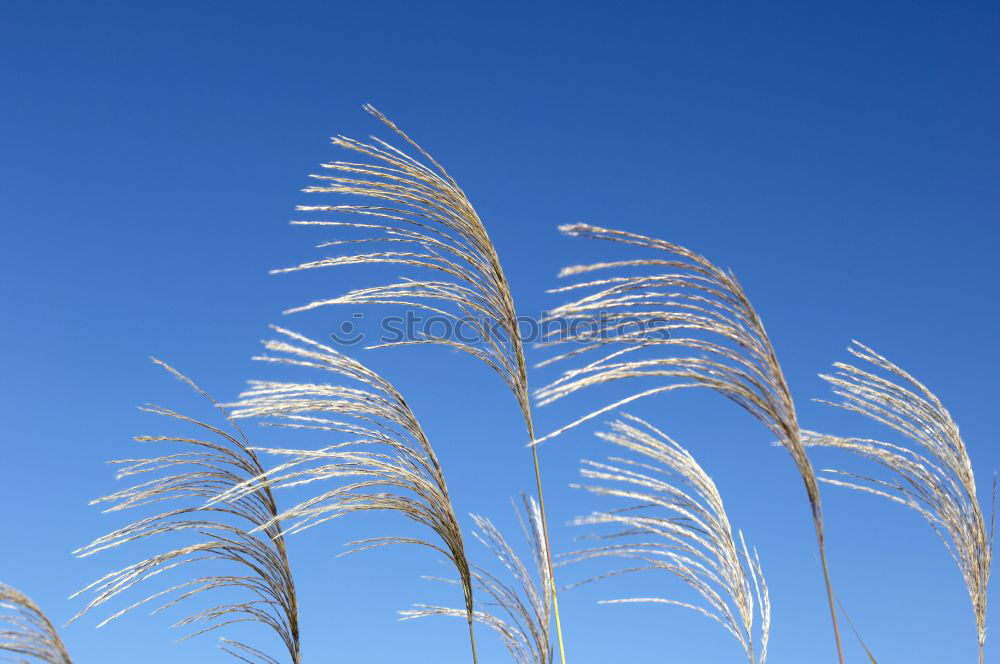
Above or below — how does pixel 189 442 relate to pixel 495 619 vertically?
above

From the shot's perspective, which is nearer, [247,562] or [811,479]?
[811,479]

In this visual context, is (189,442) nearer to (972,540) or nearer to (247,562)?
(247,562)

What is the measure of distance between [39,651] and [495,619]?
212 centimetres

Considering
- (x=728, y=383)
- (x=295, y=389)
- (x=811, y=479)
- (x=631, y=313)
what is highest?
(x=295, y=389)

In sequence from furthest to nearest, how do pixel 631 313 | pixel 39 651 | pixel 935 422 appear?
pixel 39 651 < pixel 935 422 < pixel 631 313

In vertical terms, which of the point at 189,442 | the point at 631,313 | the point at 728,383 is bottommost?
the point at 728,383

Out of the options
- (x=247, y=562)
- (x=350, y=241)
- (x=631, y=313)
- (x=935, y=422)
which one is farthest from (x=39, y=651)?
(x=935, y=422)

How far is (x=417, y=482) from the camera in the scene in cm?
291

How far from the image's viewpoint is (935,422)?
9.98 feet

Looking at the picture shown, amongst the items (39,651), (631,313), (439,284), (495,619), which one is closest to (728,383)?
(631,313)

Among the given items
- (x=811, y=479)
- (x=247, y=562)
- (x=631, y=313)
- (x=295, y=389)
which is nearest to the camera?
(x=811, y=479)

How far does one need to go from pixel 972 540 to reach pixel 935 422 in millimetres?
446

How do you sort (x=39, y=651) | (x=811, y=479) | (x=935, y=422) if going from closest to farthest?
(x=811, y=479)
(x=935, y=422)
(x=39, y=651)

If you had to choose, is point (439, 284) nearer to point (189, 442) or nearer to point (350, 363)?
point (350, 363)
